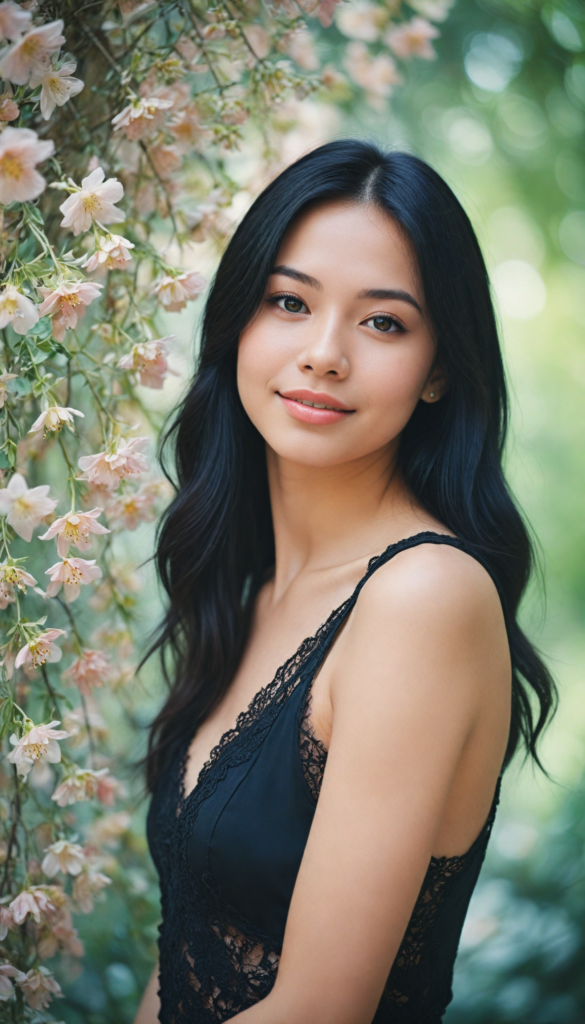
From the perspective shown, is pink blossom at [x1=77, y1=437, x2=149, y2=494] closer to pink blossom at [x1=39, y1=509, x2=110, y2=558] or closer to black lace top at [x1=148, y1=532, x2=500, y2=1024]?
pink blossom at [x1=39, y1=509, x2=110, y2=558]

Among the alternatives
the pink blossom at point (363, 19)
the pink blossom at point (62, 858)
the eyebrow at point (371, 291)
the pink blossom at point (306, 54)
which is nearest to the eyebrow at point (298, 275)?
the eyebrow at point (371, 291)

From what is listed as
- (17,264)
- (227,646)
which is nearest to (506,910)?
(227,646)

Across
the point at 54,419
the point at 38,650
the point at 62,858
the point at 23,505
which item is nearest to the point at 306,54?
the point at 54,419

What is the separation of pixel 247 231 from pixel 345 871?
3.29 ft

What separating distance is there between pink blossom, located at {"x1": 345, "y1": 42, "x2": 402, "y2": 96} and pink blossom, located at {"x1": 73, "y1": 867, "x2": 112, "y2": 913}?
1.69m

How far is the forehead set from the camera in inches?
47.1

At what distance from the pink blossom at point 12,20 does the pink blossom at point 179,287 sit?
1.29ft

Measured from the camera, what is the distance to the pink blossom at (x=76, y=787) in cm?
121

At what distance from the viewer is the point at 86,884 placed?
1.30 m

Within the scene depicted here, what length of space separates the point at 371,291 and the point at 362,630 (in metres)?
0.51

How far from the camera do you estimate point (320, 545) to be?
1479 millimetres

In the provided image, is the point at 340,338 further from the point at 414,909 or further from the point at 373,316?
the point at 414,909

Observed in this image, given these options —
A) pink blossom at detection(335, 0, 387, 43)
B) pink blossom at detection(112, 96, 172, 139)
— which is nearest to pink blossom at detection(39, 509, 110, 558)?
pink blossom at detection(112, 96, 172, 139)

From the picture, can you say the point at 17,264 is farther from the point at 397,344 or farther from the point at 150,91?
the point at 397,344
